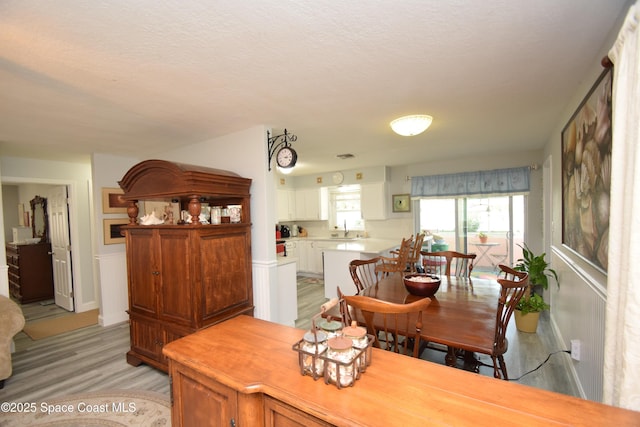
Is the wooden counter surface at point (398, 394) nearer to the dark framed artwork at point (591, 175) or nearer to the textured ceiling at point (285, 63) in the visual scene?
the dark framed artwork at point (591, 175)

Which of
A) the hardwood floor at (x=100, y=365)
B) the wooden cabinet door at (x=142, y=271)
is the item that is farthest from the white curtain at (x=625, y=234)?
the wooden cabinet door at (x=142, y=271)

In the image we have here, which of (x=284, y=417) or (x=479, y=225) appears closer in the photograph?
(x=284, y=417)

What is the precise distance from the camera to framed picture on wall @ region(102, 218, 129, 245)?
158 inches

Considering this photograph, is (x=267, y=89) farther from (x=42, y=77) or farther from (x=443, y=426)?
(x=443, y=426)

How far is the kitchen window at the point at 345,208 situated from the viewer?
254 inches

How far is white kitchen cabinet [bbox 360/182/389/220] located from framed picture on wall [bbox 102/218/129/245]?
4.21 meters

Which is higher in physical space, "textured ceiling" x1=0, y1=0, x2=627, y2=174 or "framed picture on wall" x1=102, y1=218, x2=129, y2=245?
"textured ceiling" x1=0, y1=0, x2=627, y2=174

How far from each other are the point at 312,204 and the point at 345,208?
78 centimetres

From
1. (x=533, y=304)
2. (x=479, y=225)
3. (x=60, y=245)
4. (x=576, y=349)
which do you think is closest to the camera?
(x=576, y=349)

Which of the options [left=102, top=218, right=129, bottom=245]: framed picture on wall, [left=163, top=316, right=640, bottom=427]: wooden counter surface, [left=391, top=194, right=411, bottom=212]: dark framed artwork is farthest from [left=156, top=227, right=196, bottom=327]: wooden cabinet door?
[left=391, top=194, right=411, bottom=212]: dark framed artwork

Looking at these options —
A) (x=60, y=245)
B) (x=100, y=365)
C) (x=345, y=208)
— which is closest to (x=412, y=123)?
(x=100, y=365)

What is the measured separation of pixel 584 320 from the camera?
1.97 m

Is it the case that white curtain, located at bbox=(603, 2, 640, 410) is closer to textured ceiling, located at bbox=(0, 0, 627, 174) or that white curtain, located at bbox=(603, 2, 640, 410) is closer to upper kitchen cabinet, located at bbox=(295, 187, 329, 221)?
textured ceiling, located at bbox=(0, 0, 627, 174)

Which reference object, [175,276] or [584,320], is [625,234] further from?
[175,276]
